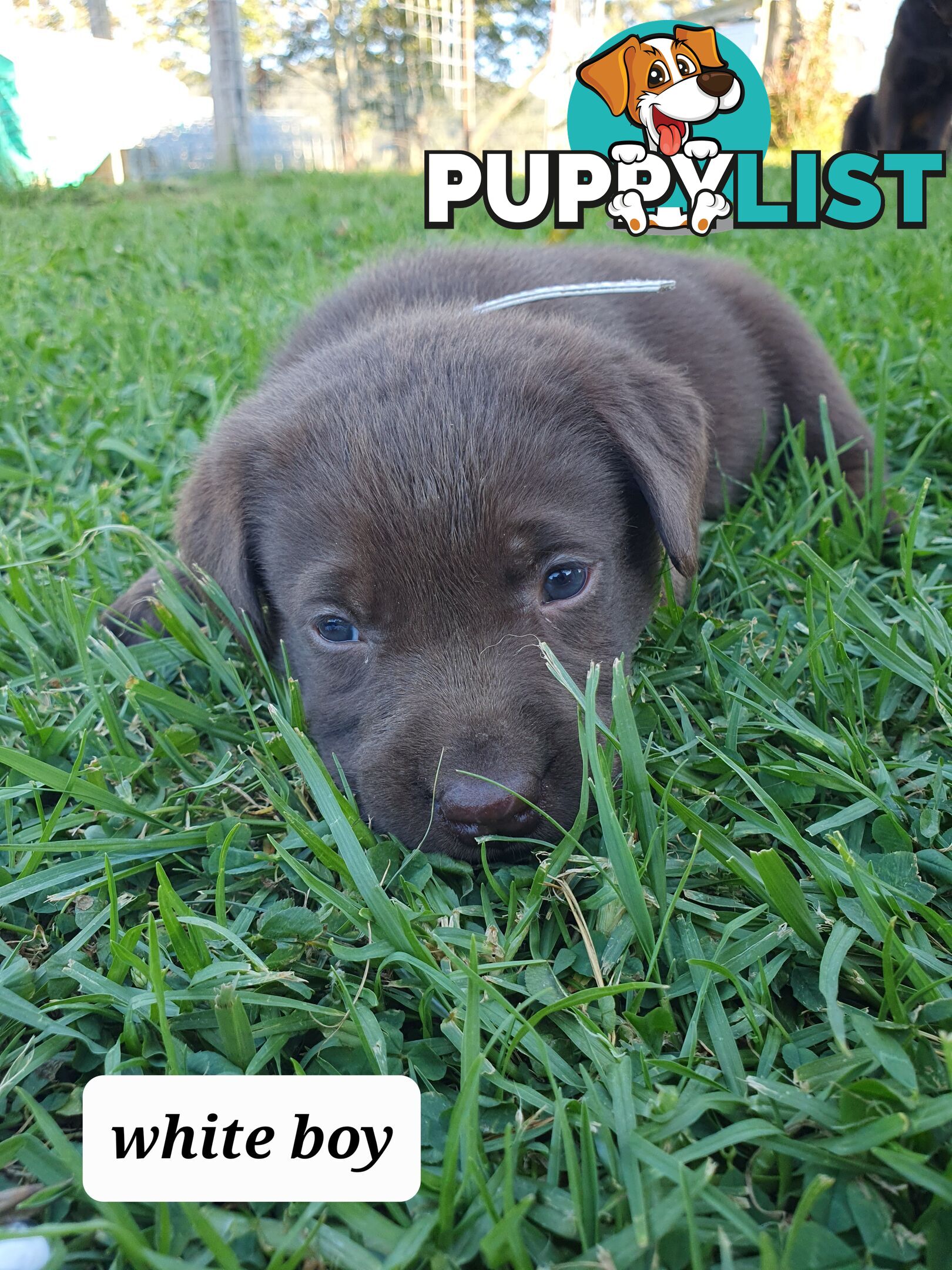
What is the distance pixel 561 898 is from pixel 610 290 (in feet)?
6.53

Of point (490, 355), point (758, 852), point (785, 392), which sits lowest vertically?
point (758, 852)

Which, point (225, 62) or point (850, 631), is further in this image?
point (225, 62)

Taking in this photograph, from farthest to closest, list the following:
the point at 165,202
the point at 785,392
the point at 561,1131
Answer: the point at 165,202 → the point at 785,392 → the point at 561,1131

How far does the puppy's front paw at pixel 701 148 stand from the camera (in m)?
3.44

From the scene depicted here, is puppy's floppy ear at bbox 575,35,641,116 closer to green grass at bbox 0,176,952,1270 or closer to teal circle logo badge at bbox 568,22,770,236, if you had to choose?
teal circle logo badge at bbox 568,22,770,236

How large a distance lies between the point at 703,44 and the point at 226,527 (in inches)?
97.7

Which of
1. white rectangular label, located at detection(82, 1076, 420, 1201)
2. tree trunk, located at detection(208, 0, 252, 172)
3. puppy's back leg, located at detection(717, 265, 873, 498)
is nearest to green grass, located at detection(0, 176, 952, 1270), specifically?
white rectangular label, located at detection(82, 1076, 420, 1201)

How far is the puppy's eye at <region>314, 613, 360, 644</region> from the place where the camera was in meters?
2.05

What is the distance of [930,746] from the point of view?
195 centimetres

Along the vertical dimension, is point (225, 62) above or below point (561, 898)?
above

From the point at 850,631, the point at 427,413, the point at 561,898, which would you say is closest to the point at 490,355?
the point at 427,413

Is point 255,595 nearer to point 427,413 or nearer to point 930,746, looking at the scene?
point 427,413

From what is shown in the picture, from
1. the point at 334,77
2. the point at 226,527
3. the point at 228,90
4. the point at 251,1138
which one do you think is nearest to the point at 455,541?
the point at 226,527

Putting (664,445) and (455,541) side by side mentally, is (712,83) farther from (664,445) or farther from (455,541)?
(455,541)
